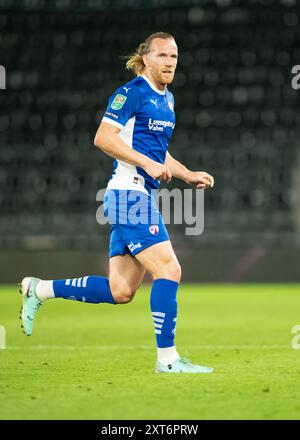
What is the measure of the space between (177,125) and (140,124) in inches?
478

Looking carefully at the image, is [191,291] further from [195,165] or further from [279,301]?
[195,165]

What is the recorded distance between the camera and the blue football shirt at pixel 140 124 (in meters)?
5.43

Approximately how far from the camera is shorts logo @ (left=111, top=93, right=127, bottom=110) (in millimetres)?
5373

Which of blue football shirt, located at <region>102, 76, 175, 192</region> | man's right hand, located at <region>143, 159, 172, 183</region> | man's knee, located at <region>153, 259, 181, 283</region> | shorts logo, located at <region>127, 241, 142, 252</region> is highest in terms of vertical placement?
blue football shirt, located at <region>102, 76, 175, 192</region>

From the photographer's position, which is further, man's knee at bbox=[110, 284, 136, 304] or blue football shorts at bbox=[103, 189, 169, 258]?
man's knee at bbox=[110, 284, 136, 304]

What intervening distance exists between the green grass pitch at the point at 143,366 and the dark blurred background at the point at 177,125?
456 centimetres

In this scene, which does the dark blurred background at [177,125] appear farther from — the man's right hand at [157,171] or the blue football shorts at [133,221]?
the man's right hand at [157,171]

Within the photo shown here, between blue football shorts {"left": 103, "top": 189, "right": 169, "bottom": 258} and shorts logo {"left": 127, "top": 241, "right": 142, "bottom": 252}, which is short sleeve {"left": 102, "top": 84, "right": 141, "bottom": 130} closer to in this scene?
blue football shorts {"left": 103, "top": 189, "right": 169, "bottom": 258}

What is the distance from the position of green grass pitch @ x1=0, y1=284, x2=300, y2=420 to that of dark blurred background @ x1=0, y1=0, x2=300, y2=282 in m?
4.56

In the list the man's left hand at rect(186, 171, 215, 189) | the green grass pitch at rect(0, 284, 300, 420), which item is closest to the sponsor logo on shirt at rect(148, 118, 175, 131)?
the man's left hand at rect(186, 171, 215, 189)

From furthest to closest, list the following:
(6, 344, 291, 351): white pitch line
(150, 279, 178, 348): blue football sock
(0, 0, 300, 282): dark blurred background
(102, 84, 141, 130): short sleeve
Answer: (0, 0, 300, 282): dark blurred background
(6, 344, 291, 351): white pitch line
(102, 84, 141, 130): short sleeve
(150, 279, 178, 348): blue football sock

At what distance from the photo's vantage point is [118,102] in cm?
539

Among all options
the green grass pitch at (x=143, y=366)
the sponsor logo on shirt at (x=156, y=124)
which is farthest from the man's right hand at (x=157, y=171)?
the green grass pitch at (x=143, y=366)

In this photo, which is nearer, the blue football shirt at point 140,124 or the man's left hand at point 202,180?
the blue football shirt at point 140,124
